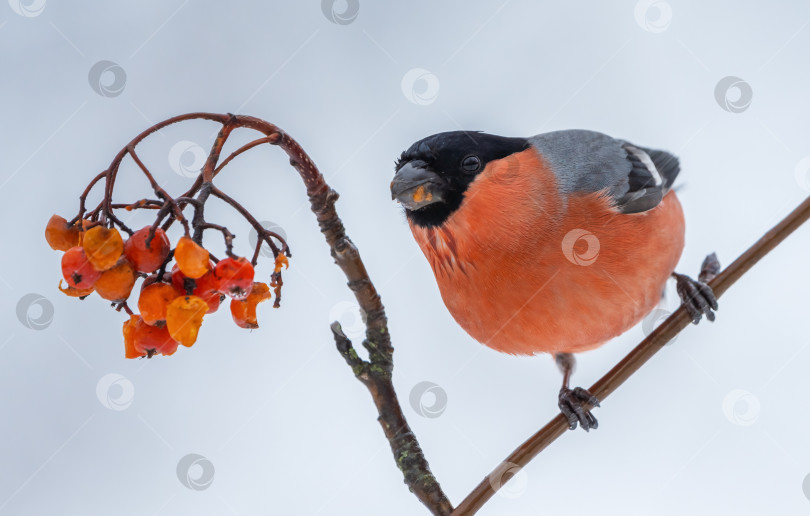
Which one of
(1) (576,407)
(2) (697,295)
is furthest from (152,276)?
(2) (697,295)

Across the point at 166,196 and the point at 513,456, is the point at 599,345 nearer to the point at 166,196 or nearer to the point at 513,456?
the point at 513,456

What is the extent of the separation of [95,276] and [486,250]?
2.07 feet

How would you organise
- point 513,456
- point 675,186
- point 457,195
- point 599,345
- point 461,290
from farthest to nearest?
1. point 675,186
2. point 599,345
3. point 461,290
4. point 457,195
5. point 513,456

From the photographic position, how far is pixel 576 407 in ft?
4.45

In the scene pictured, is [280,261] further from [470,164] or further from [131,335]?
[470,164]

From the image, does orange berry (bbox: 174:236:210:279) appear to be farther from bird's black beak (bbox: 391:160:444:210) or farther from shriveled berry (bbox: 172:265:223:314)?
bird's black beak (bbox: 391:160:444:210)

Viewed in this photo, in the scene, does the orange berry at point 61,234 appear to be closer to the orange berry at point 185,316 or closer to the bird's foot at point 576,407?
the orange berry at point 185,316

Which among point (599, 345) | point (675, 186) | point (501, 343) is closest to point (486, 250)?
point (501, 343)

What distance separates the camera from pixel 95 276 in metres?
0.69

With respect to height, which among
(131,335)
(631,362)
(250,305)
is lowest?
(131,335)

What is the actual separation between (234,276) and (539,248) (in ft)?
1.94

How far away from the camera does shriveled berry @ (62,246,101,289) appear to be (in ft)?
2.21

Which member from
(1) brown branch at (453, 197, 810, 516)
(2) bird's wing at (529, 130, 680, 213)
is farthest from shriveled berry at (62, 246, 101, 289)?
(2) bird's wing at (529, 130, 680, 213)

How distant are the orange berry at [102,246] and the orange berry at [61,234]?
7 cm
